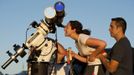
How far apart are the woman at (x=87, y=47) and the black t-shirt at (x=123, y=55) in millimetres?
241

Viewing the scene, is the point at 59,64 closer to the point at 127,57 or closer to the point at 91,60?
the point at 91,60

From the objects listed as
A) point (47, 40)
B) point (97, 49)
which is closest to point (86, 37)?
point (97, 49)

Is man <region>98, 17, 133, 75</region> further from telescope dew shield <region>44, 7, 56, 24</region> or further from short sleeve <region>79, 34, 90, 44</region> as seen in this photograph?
telescope dew shield <region>44, 7, 56, 24</region>

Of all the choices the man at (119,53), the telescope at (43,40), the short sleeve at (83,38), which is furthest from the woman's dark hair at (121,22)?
the telescope at (43,40)

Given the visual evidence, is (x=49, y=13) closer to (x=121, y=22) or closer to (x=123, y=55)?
(x=121, y=22)

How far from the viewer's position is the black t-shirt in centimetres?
515

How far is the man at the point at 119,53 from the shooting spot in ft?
16.9

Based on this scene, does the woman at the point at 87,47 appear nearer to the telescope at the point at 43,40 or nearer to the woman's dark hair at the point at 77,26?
the woman's dark hair at the point at 77,26

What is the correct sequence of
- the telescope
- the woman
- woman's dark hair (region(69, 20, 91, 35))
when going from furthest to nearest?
1. woman's dark hair (region(69, 20, 91, 35))
2. the woman
3. the telescope

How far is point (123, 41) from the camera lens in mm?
5219

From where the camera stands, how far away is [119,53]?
5.14m

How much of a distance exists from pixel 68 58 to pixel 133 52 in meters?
1.08

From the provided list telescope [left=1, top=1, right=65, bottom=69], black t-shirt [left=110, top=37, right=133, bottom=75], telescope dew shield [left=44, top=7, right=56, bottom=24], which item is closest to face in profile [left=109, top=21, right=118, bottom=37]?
black t-shirt [left=110, top=37, right=133, bottom=75]

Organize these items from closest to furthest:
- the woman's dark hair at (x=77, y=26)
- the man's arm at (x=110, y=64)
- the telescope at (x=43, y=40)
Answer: the telescope at (x=43, y=40)
the man's arm at (x=110, y=64)
the woman's dark hair at (x=77, y=26)
